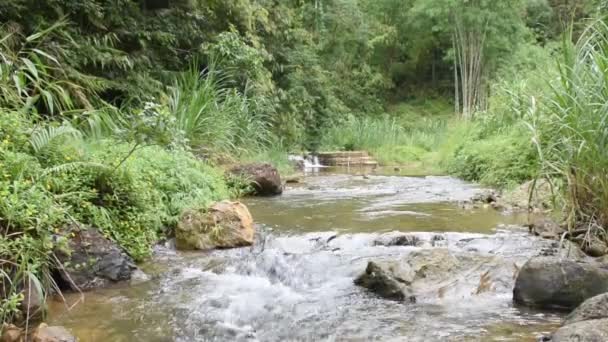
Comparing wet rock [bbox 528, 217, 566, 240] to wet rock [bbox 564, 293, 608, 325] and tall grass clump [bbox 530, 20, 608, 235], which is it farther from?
wet rock [bbox 564, 293, 608, 325]

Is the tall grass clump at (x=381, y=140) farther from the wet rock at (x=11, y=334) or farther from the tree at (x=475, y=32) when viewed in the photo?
the wet rock at (x=11, y=334)

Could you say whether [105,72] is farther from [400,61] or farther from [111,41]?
[400,61]

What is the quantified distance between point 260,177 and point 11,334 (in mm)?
5001

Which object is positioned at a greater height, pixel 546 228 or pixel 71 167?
pixel 71 167

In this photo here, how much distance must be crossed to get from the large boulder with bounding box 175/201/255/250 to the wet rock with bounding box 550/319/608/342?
2.91 m

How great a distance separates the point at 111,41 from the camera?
8.27m

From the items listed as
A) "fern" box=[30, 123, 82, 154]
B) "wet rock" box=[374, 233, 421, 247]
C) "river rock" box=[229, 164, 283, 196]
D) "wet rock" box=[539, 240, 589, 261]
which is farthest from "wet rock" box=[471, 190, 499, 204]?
"fern" box=[30, 123, 82, 154]

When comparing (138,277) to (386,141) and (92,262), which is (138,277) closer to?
(92,262)

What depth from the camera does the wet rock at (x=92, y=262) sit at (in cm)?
373

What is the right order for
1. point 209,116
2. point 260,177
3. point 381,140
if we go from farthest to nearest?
1. point 381,140
2. point 209,116
3. point 260,177

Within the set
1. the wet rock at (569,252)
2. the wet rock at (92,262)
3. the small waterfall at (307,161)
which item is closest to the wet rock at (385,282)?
the wet rock at (569,252)

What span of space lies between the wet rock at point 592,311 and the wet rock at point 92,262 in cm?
279

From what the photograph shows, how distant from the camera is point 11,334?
277 centimetres

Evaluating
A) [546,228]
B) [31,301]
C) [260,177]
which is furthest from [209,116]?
[31,301]
